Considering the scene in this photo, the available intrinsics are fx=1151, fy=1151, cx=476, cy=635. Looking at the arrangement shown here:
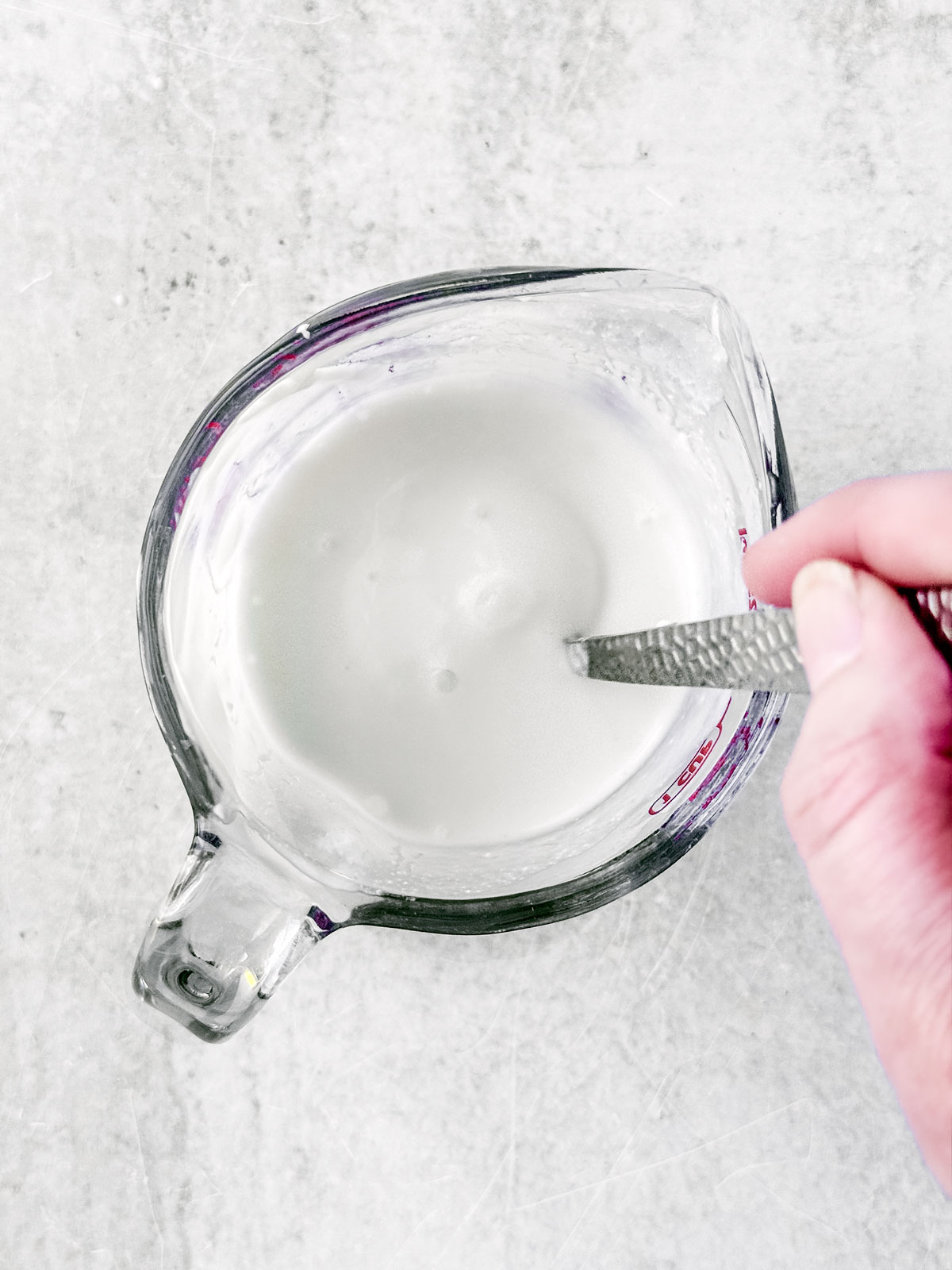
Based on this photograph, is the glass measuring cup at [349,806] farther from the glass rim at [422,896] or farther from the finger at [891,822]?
the finger at [891,822]

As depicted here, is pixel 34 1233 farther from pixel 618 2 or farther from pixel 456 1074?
pixel 618 2

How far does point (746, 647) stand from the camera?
1.30 ft

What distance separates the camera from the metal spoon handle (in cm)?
38

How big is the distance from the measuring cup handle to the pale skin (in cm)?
23

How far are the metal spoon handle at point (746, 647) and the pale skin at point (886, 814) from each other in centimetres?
2

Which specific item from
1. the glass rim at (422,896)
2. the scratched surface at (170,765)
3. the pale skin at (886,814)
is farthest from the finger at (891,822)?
the scratched surface at (170,765)

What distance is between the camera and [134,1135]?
607mm

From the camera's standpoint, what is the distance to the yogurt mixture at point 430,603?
53cm

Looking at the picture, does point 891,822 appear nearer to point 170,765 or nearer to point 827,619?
point 827,619

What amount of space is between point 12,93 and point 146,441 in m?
0.20

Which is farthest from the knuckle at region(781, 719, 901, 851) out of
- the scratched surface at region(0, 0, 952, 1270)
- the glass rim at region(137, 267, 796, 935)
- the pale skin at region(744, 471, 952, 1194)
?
the scratched surface at region(0, 0, 952, 1270)

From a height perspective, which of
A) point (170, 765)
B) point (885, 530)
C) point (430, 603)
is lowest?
point (170, 765)

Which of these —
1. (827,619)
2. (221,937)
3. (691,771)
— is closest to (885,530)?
(827,619)

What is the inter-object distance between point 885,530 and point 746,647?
0.20 feet
